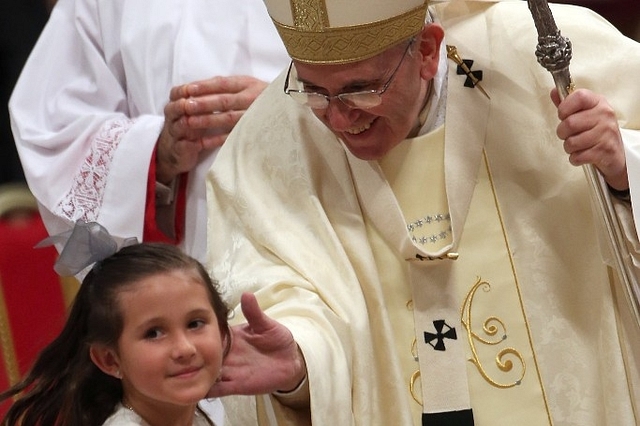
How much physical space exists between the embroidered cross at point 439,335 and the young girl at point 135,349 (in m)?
0.61

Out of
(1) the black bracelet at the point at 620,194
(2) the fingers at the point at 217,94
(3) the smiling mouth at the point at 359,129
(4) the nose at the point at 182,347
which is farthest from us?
(2) the fingers at the point at 217,94

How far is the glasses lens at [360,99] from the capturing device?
3.66m

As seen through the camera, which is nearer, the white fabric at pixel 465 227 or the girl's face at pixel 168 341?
the girl's face at pixel 168 341

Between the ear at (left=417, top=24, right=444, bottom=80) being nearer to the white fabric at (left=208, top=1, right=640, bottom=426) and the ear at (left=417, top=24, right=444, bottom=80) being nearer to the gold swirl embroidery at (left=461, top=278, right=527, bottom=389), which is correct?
the white fabric at (left=208, top=1, right=640, bottom=426)

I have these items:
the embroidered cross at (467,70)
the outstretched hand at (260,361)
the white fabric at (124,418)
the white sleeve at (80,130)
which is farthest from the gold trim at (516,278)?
the white sleeve at (80,130)

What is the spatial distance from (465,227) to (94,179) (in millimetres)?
1371

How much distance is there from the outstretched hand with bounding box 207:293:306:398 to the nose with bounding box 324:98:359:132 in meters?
0.51

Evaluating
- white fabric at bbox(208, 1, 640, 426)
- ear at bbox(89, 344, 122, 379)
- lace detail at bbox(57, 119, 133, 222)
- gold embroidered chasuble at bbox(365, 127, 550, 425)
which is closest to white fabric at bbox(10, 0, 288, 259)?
lace detail at bbox(57, 119, 133, 222)

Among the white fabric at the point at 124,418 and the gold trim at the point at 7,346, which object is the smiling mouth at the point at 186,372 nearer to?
the white fabric at the point at 124,418

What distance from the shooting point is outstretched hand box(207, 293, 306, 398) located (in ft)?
11.2

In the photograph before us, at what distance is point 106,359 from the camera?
325 centimetres

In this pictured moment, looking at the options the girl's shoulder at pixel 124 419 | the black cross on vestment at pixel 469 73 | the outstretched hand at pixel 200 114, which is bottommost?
the girl's shoulder at pixel 124 419

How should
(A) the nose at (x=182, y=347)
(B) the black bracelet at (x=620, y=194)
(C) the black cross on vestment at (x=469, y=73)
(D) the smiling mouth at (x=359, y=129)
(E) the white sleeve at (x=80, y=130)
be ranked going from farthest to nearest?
(E) the white sleeve at (x=80, y=130) < (C) the black cross on vestment at (x=469, y=73) < (D) the smiling mouth at (x=359, y=129) < (B) the black bracelet at (x=620, y=194) < (A) the nose at (x=182, y=347)

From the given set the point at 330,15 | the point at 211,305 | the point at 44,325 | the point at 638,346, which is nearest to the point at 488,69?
the point at 330,15
